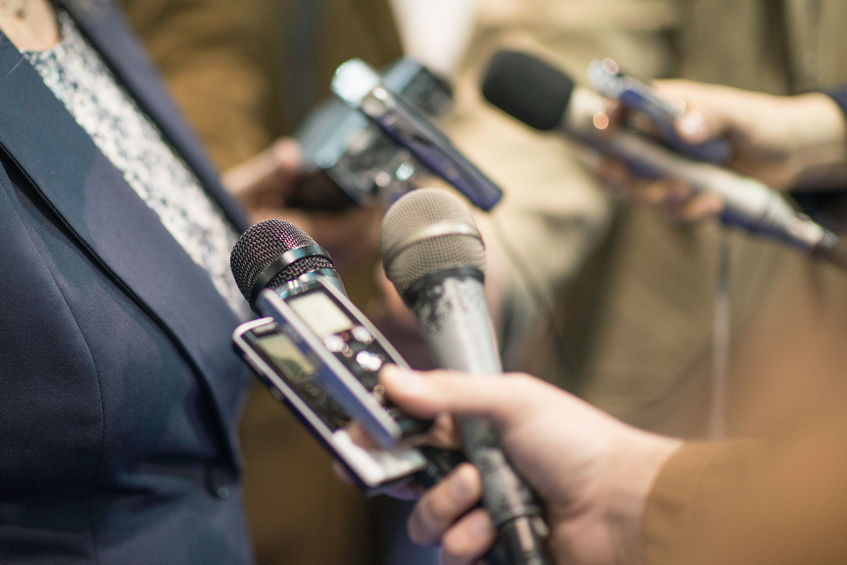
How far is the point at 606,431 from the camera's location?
0.44 m

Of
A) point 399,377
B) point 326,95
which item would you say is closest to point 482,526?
point 399,377

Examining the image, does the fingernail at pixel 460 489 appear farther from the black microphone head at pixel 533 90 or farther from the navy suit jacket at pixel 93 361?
the black microphone head at pixel 533 90

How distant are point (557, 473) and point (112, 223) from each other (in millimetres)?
321

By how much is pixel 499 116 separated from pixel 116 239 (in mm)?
882

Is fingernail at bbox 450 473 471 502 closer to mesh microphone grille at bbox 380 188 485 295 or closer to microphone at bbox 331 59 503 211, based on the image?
mesh microphone grille at bbox 380 188 485 295

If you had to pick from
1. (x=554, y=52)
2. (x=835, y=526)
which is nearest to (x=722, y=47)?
(x=554, y=52)

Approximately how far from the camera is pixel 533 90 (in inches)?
27.9

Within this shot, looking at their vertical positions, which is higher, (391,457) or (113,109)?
(113,109)

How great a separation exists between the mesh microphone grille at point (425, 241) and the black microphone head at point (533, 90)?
0.34 m

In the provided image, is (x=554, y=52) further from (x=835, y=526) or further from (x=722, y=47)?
(x=835, y=526)

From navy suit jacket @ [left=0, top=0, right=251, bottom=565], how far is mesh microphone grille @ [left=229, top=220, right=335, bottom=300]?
0.27 ft

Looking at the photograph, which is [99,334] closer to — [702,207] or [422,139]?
[422,139]

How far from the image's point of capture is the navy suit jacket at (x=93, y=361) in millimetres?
373

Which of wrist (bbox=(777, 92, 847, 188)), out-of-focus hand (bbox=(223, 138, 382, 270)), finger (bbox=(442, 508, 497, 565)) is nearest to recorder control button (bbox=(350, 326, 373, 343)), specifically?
finger (bbox=(442, 508, 497, 565))
